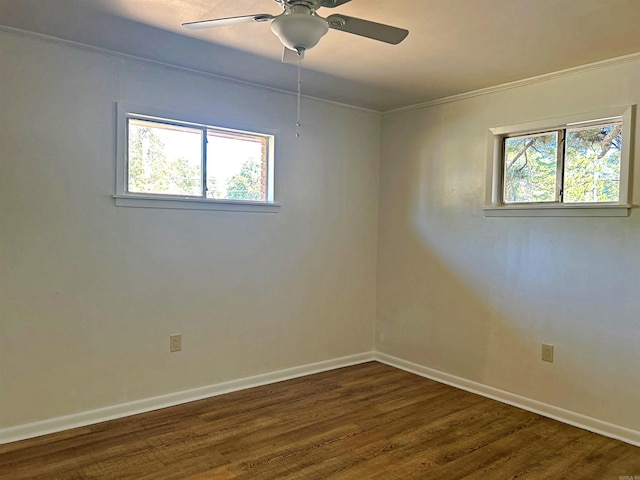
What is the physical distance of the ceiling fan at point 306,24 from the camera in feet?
6.01

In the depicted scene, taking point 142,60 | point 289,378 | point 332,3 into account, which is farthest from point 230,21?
point 289,378

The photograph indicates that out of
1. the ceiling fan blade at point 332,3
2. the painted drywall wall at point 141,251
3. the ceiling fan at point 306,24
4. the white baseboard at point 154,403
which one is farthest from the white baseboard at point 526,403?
the ceiling fan blade at point 332,3

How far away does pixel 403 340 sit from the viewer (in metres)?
4.29

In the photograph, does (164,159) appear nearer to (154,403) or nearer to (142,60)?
(142,60)

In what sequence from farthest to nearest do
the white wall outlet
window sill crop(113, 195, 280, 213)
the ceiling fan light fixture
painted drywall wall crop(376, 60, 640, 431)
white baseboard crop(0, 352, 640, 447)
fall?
the white wall outlet
window sill crop(113, 195, 280, 213)
painted drywall wall crop(376, 60, 640, 431)
white baseboard crop(0, 352, 640, 447)
the ceiling fan light fixture

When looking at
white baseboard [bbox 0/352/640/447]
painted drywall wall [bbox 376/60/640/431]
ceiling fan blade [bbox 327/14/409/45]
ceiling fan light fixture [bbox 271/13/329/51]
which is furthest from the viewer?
painted drywall wall [bbox 376/60/640/431]

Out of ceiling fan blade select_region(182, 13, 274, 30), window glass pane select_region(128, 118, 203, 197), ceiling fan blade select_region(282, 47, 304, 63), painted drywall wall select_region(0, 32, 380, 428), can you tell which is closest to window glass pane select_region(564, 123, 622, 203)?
painted drywall wall select_region(0, 32, 380, 428)

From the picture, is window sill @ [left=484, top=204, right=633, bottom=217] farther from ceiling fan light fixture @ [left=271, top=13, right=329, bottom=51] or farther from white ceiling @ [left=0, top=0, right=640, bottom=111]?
ceiling fan light fixture @ [left=271, top=13, right=329, bottom=51]

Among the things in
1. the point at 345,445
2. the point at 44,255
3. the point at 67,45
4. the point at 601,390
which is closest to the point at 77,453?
the point at 44,255

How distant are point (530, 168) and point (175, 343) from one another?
2887 mm

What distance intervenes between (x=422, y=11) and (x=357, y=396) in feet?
8.69

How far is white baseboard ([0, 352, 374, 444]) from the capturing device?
2764mm

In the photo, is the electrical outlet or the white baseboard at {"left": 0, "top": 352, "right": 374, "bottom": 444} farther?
the electrical outlet

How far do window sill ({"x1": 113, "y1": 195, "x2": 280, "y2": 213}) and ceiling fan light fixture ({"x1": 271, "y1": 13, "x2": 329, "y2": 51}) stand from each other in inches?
66.7
